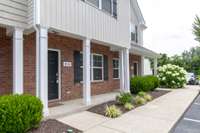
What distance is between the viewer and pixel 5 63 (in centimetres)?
796

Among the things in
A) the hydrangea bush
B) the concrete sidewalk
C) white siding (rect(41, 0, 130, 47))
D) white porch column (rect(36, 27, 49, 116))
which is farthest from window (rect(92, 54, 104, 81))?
the hydrangea bush

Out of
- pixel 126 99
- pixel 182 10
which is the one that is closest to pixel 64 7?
Result: pixel 126 99

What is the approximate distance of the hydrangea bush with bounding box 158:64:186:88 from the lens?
2058 cm

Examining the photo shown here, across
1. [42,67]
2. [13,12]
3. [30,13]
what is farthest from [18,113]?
[30,13]

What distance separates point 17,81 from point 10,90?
1.47m

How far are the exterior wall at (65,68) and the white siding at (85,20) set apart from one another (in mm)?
1432

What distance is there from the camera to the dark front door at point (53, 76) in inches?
371

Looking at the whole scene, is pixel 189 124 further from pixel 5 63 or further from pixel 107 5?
pixel 107 5

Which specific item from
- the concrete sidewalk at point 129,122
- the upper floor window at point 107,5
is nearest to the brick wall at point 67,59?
the upper floor window at point 107,5

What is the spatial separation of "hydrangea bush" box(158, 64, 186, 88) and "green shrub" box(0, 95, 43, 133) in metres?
16.8

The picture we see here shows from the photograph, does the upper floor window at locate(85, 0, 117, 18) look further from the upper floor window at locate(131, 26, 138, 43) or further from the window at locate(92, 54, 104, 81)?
the upper floor window at locate(131, 26, 138, 43)

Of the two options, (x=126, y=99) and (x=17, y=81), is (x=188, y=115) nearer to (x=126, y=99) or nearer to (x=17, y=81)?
(x=126, y=99)

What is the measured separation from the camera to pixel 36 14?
6828 millimetres

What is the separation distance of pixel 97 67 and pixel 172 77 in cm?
1012
